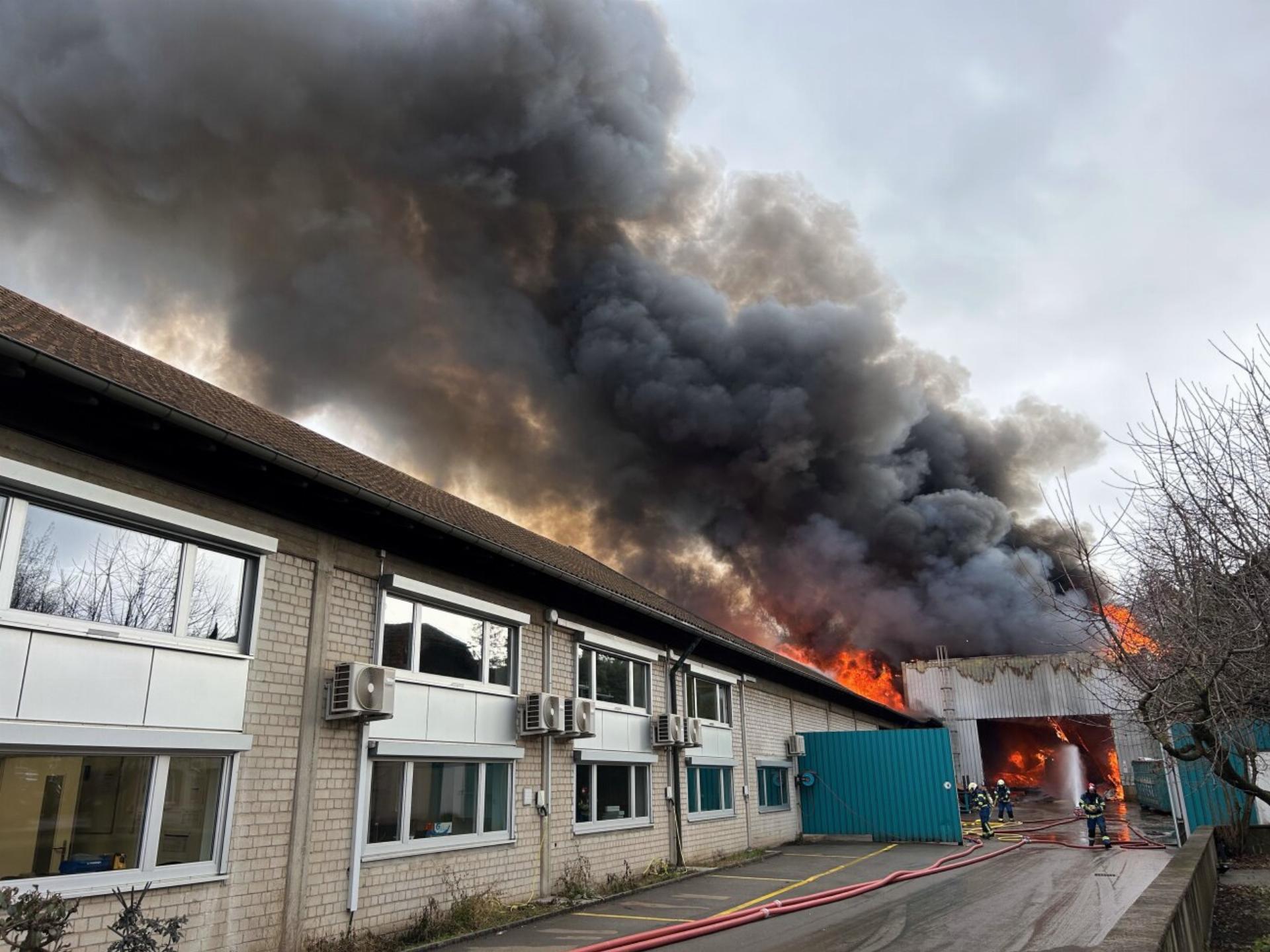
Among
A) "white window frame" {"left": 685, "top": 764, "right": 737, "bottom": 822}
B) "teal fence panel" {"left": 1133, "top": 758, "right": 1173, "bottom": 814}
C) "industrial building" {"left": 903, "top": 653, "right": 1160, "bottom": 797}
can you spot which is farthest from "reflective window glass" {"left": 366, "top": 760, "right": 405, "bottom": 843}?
"industrial building" {"left": 903, "top": 653, "right": 1160, "bottom": 797}

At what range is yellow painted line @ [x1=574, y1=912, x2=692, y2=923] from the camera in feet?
33.3

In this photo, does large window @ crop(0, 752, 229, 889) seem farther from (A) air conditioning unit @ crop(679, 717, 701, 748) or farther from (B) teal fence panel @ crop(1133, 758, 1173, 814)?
(B) teal fence panel @ crop(1133, 758, 1173, 814)

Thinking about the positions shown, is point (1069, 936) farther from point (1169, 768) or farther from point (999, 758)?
point (999, 758)

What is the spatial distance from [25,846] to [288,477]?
11.7ft

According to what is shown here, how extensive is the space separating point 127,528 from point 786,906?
8.65m

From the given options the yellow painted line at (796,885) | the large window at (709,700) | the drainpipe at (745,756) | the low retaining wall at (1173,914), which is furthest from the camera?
the drainpipe at (745,756)

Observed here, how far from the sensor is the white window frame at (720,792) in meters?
15.8

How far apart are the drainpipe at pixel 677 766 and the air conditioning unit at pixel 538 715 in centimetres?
454

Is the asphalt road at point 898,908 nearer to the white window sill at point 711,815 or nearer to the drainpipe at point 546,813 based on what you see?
the drainpipe at point 546,813

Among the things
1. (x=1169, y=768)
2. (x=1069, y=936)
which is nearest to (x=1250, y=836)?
(x=1169, y=768)

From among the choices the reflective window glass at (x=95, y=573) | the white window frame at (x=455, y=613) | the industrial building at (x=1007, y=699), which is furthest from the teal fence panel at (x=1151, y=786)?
the reflective window glass at (x=95, y=573)

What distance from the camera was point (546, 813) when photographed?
11.5 meters

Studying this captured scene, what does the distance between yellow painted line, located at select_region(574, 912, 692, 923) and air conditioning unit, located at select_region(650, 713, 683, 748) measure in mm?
4046

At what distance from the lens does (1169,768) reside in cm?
1538
